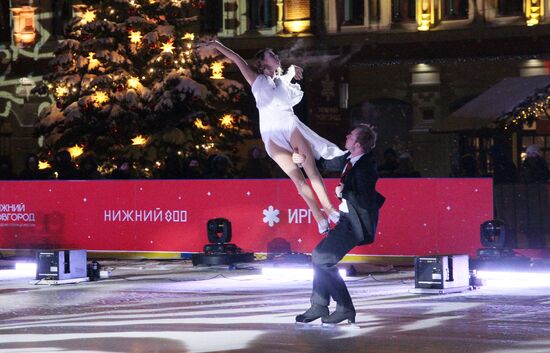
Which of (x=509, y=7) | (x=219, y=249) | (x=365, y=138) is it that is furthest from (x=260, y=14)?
(x=365, y=138)

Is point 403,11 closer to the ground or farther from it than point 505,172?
farther from it

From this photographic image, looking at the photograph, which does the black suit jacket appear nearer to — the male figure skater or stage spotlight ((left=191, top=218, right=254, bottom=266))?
the male figure skater

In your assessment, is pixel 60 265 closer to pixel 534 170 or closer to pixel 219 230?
pixel 219 230

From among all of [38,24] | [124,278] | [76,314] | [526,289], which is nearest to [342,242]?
[76,314]

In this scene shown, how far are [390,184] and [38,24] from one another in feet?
77.7

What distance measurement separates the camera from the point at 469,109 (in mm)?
35781

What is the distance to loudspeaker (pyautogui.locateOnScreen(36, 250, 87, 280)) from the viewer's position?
60.7 ft

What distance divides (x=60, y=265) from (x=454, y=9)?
22101 millimetres

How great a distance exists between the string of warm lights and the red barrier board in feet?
28.7

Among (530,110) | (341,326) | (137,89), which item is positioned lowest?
(341,326)

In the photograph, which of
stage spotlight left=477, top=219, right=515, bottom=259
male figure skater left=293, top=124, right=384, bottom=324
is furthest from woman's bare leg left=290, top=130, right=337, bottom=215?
stage spotlight left=477, top=219, right=515, bottom=259

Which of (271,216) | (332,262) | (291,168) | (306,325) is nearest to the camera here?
(332,262)

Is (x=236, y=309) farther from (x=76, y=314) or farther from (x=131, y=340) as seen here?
(x=131, y=340)

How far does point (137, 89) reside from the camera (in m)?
32.6
